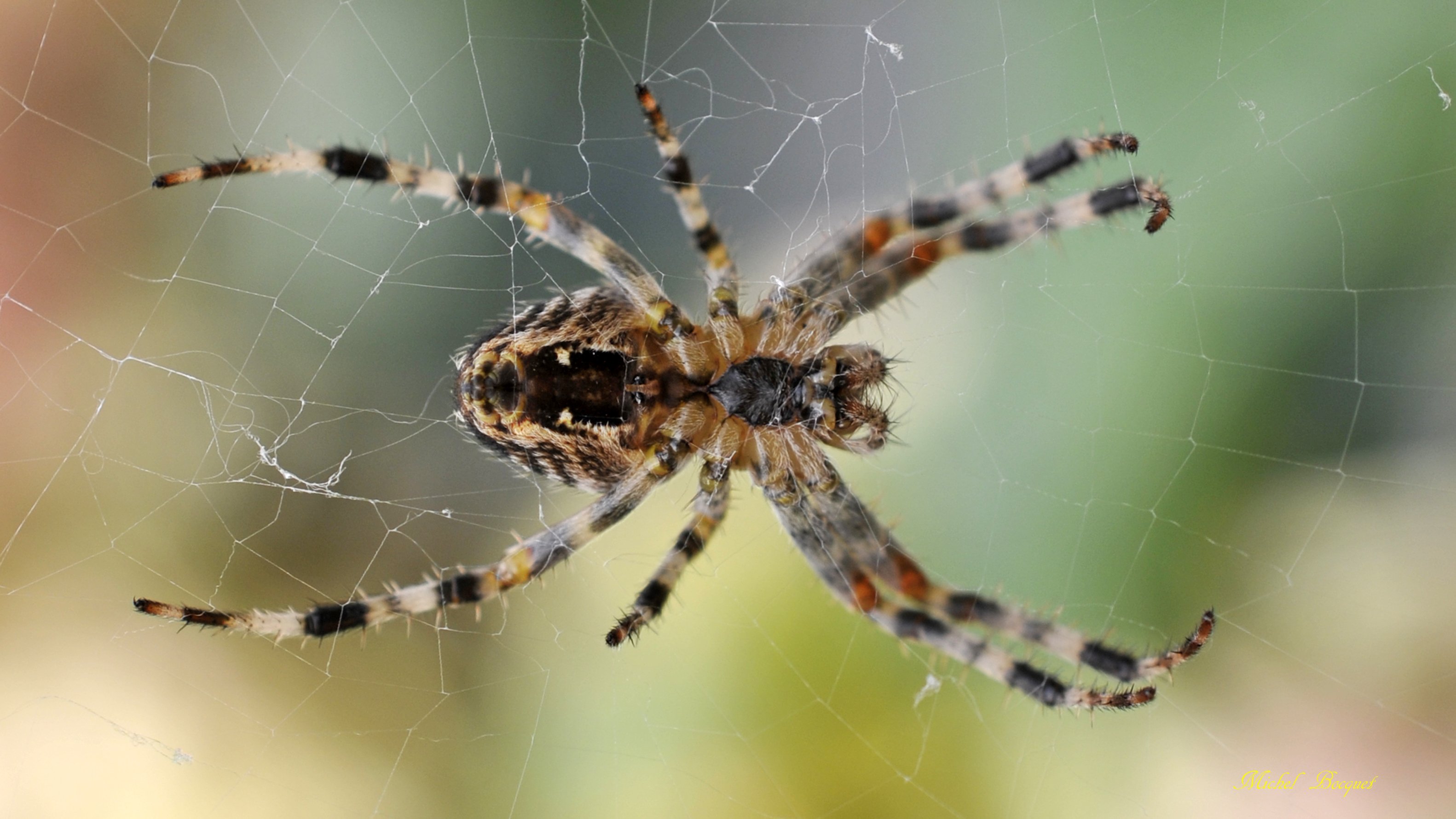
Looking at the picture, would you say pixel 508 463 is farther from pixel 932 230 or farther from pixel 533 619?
pixel 932 230

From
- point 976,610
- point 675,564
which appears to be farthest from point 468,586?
point 976,610

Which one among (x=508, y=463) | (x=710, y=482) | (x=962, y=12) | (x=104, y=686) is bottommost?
(x=104, y=686)

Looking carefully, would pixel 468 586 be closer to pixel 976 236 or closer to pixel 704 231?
pixel 704 231

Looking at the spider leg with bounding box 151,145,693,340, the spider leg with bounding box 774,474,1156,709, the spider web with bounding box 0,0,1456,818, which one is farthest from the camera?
the spider web with bounding box 0,0,1456,818

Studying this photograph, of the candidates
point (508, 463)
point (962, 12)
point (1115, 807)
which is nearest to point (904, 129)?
point (962, 12)

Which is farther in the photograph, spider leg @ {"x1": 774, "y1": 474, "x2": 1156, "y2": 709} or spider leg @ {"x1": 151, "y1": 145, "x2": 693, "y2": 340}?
spider leg @ {"x1": 774, "y1": 474, "x2": 1156, "y2": 709}

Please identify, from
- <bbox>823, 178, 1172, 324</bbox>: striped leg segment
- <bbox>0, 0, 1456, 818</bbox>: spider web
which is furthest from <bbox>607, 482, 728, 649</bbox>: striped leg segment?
<bbox>823, 178, 1172, 324</bbox>: striped leg segment

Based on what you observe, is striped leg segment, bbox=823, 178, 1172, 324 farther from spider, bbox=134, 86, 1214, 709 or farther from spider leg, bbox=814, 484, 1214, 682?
spider leg, bbox=814, 484, 1214, 682
